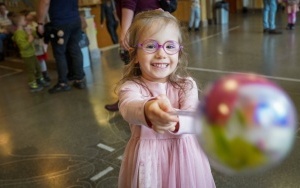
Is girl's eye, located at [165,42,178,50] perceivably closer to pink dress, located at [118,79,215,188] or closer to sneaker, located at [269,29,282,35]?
pink dress, located at [118,79,215,188]

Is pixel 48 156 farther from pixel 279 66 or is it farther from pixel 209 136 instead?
pixel 279 66

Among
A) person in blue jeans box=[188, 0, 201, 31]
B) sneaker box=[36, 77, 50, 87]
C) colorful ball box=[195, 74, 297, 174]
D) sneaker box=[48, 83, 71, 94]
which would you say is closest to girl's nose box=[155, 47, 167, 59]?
colorful ball box=[195, 74, 297, 174]

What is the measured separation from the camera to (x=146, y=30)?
47.1 inches

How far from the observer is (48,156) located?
2.51 m

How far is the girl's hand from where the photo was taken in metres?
0.85

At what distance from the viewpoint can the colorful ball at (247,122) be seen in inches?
21.4

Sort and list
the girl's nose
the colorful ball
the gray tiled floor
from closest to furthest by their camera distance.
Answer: the colorful ball → the girl's nose → the gray tiled floor

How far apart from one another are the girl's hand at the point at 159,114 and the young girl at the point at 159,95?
189 mm

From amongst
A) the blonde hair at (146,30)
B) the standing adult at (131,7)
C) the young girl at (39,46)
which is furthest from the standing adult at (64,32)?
the blonde hair at (146,30)

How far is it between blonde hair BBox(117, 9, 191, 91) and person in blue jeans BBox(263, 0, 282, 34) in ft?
20.1

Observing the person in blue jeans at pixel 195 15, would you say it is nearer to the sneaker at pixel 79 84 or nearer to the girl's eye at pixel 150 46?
the sneaker at pixel 79 84

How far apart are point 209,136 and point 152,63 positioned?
645mm

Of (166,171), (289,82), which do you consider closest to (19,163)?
(166,171)

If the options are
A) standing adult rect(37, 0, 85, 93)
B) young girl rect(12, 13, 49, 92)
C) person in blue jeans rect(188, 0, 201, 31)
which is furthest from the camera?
person in blue jeans rect(188, 0, 201, 31)
